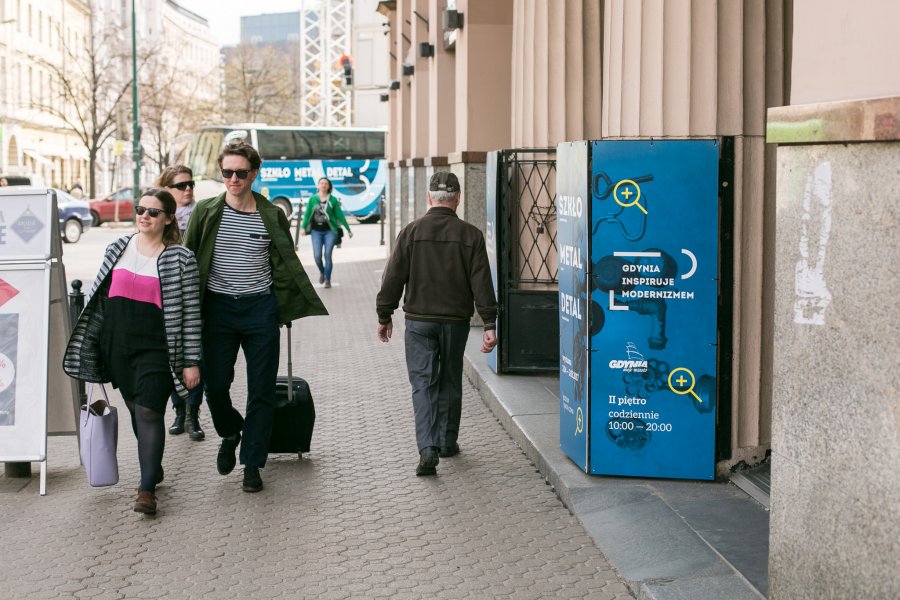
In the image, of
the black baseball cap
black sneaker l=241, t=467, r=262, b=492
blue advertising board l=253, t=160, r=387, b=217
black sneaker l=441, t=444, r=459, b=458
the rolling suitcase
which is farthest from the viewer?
blue advertising board l=253, t=160, r=387, b=217

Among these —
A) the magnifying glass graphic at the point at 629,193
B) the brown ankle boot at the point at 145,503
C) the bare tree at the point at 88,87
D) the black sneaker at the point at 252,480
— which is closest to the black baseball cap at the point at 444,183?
the magnifying glass graphic at the point at 629,193

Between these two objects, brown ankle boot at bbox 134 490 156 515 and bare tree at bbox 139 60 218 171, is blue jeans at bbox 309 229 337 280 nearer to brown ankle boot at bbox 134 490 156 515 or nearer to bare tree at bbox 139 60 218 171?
brown ankle boot at bbox 134 490 156 515

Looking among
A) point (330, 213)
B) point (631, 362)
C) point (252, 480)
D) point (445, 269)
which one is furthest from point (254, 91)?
point (631, 362)

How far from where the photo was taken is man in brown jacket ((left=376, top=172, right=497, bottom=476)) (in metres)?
7.62

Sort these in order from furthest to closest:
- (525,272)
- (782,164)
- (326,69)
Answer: (326,69) → (525,272) → (782,164)

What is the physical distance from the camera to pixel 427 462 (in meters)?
7.54

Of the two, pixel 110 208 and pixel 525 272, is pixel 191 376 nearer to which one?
pixel 525 272

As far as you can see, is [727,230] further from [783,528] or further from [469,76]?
[469,76]

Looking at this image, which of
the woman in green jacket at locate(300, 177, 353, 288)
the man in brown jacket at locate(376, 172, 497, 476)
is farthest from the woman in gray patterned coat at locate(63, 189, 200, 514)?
the woman in green jacket at locate(300, 177, 353, 288)

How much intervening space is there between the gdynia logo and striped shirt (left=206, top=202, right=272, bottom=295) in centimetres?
198

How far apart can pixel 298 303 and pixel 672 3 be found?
2607 millimetres

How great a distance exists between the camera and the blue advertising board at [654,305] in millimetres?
6613

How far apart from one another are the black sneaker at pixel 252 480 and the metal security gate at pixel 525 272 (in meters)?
3.80

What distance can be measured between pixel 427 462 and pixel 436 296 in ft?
3.18
